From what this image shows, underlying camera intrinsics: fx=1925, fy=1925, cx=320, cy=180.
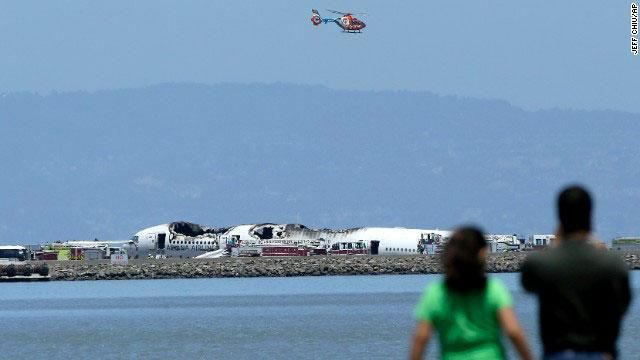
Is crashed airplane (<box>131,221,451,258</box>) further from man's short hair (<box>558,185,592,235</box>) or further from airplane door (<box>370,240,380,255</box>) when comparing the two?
man's short hair (<box>558,185,592,235</box>)

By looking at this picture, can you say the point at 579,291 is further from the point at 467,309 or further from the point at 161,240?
the point at 161,240

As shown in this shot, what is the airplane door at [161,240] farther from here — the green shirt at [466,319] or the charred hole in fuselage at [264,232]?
the green shirt at [466,319]

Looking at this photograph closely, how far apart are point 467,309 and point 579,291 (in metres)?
0.72

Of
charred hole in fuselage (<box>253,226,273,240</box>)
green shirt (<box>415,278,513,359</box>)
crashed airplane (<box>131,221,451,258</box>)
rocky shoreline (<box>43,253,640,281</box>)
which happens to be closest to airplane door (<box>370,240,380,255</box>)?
crashed airplane (<box>131,221,451,258</box>)

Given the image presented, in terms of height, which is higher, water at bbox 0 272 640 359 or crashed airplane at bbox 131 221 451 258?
crashed airplane at bbox 131 221 451 258

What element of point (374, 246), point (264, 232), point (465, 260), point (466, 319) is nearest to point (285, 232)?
point (264, 232)

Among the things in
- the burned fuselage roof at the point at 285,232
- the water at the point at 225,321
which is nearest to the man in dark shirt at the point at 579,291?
the water at the point at 225,321

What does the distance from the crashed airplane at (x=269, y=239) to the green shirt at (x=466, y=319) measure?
166083 mm

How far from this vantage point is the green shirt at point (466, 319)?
1208 cm

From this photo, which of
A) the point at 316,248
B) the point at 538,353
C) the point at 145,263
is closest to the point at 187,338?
the point at 538,353

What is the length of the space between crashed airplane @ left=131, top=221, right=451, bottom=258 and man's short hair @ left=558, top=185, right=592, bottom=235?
6541 inches

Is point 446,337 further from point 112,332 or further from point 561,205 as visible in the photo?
point 112,332

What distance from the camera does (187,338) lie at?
62.4 metres

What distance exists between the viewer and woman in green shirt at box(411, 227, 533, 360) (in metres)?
12.0
